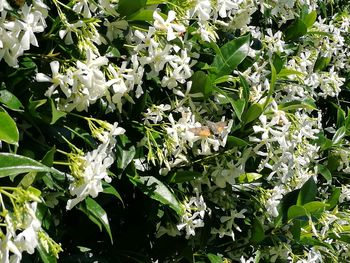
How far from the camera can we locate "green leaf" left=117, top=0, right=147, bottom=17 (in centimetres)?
122

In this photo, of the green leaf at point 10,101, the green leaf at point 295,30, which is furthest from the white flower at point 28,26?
the green leaf at point 295,30

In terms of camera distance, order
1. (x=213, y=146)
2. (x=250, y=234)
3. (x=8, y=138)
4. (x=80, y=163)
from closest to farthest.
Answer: (x=8, y=138), (x=80, y=163), (x=213, y=146), (x=250, y=234)

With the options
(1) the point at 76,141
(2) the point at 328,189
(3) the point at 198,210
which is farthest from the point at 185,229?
(2) the point at 328,189

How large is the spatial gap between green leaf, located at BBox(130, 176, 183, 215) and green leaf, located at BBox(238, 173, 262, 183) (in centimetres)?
29

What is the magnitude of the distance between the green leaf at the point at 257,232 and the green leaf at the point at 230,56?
1.42ft

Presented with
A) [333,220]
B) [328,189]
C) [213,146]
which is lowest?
[328,189]

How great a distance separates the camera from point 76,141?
127cm

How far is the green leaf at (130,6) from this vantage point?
122cm

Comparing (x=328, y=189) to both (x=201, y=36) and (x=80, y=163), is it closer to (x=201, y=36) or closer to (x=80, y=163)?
(x=201, y=36)

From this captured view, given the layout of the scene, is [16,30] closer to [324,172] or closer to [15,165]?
[15,165]

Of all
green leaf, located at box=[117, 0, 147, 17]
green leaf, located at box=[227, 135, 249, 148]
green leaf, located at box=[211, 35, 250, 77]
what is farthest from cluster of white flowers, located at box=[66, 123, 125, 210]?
green leaf, located at box=[211, 35, 250, 77]

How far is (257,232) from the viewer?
1698 mm

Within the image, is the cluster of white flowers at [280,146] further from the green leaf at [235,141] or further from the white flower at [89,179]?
the white flower at [89,179]

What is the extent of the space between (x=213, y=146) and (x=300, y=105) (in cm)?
30
